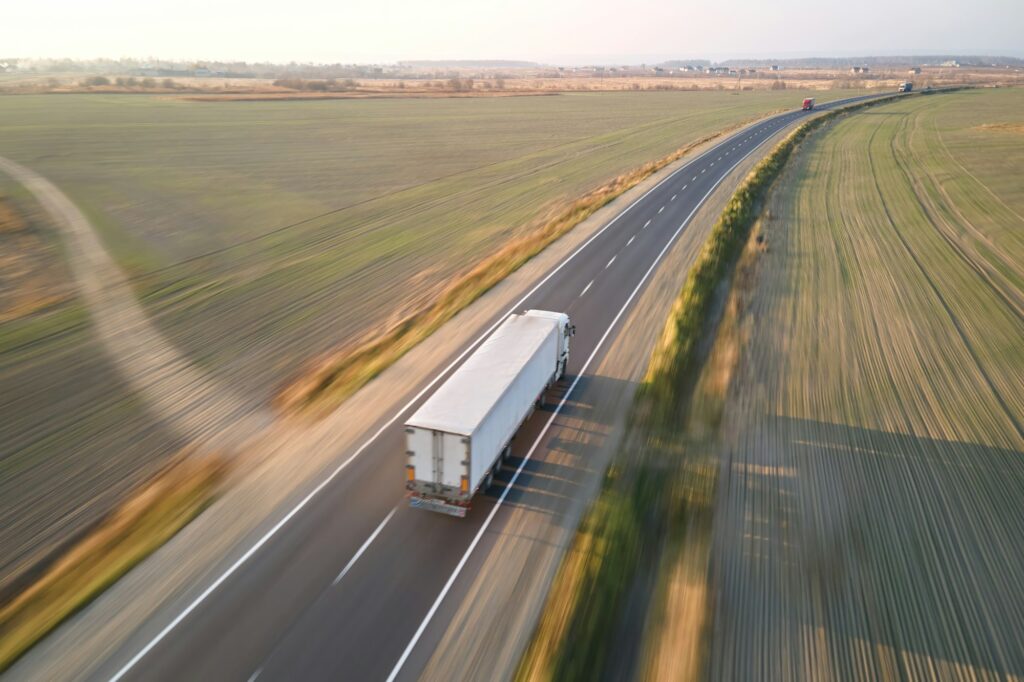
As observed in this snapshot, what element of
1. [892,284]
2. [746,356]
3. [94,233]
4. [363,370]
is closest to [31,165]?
[94,233]

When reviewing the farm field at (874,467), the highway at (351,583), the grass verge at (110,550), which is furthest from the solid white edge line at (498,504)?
the grass verge at (110,550)

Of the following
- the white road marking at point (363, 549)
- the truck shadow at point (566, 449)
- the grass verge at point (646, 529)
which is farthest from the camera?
the truck shadow at point (566, 449)

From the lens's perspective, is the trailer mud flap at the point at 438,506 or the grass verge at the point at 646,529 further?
the trailer mud flap at the point at 438,506

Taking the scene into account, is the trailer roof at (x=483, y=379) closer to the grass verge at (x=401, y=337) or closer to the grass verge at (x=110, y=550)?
the grass verge at (x=401, y=337)

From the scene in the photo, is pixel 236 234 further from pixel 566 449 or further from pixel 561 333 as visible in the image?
pixel 566 449

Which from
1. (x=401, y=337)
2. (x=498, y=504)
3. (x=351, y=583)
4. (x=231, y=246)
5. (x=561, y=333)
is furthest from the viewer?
(x=231, y=246)

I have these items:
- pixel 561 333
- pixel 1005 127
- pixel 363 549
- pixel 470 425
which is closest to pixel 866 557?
pixel 470 425

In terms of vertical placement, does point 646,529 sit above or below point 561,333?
below
